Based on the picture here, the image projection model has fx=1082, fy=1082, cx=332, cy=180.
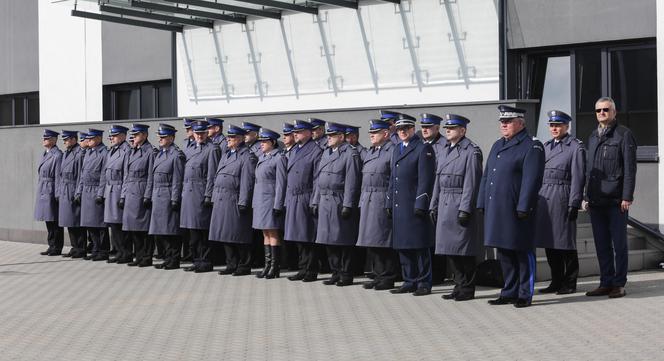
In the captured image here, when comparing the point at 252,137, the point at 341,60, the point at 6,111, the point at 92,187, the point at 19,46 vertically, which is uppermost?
the point at 19,46

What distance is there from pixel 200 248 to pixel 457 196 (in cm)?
422

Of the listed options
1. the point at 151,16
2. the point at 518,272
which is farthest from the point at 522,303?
the point at 151,16

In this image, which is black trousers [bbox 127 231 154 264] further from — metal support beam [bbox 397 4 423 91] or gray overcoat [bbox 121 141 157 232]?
metal support beam [bbox 397 4 423 91]

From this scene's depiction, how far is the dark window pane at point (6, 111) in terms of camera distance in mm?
25619

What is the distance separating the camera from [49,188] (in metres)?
16.0

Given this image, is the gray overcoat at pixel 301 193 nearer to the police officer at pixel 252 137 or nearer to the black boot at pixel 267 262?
the black boot at pixel 267 262

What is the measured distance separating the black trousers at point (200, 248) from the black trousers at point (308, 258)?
57.9 inches

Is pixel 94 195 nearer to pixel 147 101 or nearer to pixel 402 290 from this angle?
pixel 402 290

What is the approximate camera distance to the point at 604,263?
10.6 meters

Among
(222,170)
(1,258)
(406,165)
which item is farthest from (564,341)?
(1,258)

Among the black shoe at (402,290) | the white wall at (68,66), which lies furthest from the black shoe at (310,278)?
the white wall at (68,66)

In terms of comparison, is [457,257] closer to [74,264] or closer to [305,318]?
[305,318]

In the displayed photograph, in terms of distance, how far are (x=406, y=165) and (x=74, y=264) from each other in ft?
18.9

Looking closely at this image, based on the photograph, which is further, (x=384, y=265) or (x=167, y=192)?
(x=167, y=192)
